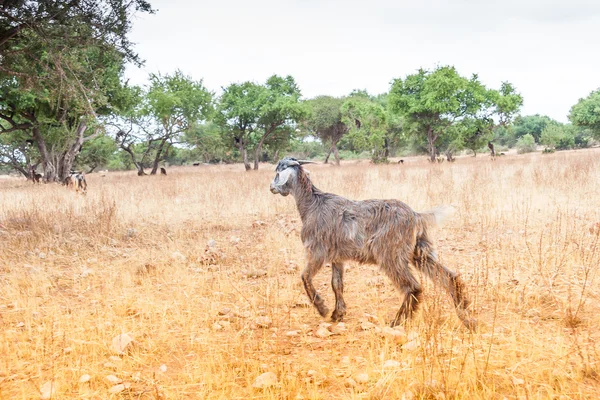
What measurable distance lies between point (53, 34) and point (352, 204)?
727 cm

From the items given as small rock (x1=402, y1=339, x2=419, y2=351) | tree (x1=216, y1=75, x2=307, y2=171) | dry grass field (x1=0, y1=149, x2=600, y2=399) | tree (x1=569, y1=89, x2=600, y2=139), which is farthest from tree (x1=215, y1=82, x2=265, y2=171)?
tree (x1=569, y1=89, x2=600, y2=139)

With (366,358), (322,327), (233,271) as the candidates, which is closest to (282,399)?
(366,358)

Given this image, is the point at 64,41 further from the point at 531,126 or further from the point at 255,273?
the point at 531,126

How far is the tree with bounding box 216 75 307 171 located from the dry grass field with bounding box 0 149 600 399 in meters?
26.0

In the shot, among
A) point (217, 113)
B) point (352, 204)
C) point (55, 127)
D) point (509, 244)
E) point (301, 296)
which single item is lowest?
point (301, 296)

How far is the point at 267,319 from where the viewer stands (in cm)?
402

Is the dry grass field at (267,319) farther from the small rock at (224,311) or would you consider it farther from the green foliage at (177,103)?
the green foliage at (177,103)

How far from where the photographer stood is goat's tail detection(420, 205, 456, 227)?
422 centimetres

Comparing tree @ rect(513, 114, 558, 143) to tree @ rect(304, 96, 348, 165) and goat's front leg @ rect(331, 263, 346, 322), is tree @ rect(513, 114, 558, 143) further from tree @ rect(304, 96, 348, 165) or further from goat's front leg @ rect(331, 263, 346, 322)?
goat's front leg @ rect(331, 263, 346, 322)

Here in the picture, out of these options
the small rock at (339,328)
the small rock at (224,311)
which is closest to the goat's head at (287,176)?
the small rock at (224,311)

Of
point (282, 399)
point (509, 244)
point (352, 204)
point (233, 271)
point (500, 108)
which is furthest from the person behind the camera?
point (500, 108)

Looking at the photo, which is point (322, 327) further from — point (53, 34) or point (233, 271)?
point (53, 34)

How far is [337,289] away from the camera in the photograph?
4.59 metres

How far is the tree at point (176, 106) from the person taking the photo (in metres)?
31.9
